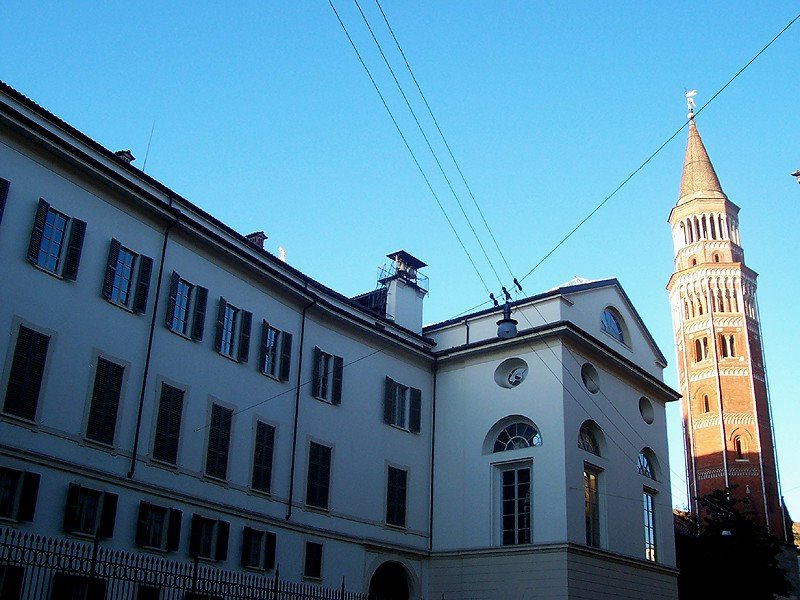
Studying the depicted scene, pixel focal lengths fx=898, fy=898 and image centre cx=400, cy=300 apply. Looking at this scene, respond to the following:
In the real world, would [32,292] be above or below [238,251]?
below

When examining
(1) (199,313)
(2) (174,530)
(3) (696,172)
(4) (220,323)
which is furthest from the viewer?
(3) (696,172)

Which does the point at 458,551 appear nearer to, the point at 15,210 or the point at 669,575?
the point at 669,575

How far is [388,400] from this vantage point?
28641 mm

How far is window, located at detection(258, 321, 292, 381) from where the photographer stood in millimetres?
24781

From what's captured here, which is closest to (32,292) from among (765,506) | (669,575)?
(669,575)

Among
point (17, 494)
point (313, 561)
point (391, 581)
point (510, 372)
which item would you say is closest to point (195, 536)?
point (313, 561)

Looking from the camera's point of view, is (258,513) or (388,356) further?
(388,356)

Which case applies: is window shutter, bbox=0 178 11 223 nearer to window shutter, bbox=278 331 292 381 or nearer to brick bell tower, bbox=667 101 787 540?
window shutter, bbox=278 331 292 381

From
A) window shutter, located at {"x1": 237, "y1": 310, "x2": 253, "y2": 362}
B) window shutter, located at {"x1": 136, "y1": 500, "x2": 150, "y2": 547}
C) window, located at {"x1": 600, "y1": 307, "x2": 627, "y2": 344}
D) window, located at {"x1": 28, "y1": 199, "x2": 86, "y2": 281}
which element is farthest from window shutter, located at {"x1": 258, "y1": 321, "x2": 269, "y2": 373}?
window, located at {"x1": 600, "y1": 307, "x2": 627, "y2": 344}

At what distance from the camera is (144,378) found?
21.0 metres

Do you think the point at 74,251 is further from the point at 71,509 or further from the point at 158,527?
the point at 158,527

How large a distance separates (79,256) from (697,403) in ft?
193

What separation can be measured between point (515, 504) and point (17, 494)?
1501 centimetres

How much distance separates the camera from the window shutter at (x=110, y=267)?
20.6 metres
